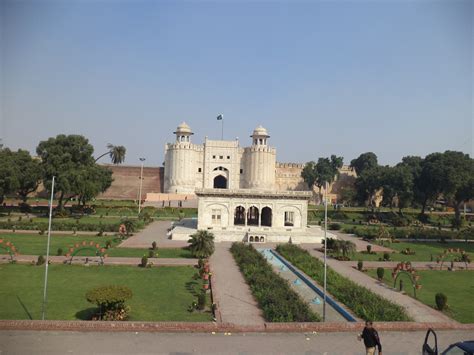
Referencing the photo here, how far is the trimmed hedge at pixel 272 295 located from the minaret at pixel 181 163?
43.0 meters

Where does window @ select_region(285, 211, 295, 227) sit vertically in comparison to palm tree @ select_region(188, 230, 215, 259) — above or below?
above

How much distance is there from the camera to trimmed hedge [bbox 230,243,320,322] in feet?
39.0

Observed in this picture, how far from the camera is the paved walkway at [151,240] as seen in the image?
86.0 ft

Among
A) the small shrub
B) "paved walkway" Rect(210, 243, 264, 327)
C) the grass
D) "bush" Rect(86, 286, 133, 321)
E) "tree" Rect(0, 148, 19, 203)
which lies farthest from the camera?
"tree" Rect(0, 148, 19, 203)

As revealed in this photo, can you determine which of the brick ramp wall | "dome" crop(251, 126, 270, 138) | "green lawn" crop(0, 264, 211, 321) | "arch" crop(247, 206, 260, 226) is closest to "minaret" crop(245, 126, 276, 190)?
"dome" crop(251, 126, 270, 138)

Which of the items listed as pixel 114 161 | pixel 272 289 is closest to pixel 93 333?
pixel 272 289

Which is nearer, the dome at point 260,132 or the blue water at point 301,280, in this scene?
the blue water at point 301,280

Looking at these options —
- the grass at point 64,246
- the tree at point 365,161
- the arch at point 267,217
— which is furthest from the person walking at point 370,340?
the tree at point 365,161

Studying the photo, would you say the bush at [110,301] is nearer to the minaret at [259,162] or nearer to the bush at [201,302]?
the bush at [201,302]

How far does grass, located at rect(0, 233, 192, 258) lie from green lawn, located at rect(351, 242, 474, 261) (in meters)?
11.8

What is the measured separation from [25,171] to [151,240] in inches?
880

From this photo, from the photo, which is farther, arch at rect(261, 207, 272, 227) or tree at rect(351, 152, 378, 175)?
tree at rect(351, 152, 378, 175)

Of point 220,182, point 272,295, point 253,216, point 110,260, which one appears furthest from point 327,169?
point 272,295

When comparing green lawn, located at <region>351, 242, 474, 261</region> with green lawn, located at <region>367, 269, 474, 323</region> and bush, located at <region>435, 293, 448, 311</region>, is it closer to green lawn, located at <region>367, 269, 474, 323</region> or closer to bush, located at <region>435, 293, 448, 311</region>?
green lawn, located at <region>367, 269, 474, 323</region>
